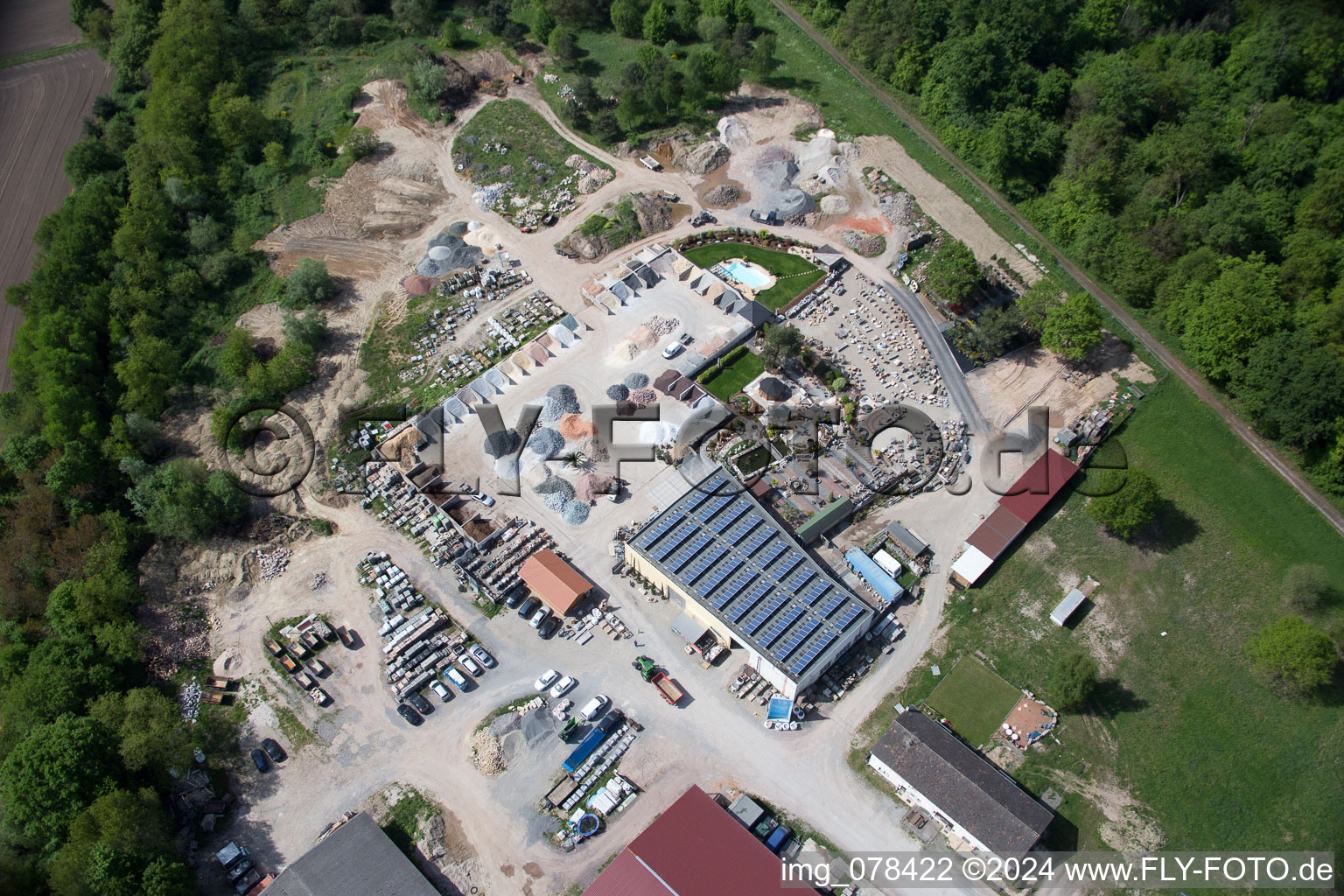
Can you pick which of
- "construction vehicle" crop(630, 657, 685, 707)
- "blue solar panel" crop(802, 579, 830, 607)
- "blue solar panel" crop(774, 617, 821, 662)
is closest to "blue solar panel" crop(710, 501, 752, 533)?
"blue solar panel" crop(802, 579, 830, 607)

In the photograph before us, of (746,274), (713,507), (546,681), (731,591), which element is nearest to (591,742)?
(546,681)

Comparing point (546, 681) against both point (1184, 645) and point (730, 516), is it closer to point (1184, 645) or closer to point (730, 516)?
point (730, 516)

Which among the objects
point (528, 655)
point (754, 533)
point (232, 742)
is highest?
point (754, 533)

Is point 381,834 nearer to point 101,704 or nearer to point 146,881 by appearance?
point 146,881

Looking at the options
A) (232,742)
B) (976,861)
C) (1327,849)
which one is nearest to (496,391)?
(232,742)

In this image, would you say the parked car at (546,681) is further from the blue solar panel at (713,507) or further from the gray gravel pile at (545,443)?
the gray gravel pile at (545,443)

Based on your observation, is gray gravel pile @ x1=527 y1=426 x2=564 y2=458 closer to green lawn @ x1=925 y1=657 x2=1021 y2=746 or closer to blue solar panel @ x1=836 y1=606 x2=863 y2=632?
blue solar panel @ x1=836 y1=606 x2=863 y2=632
